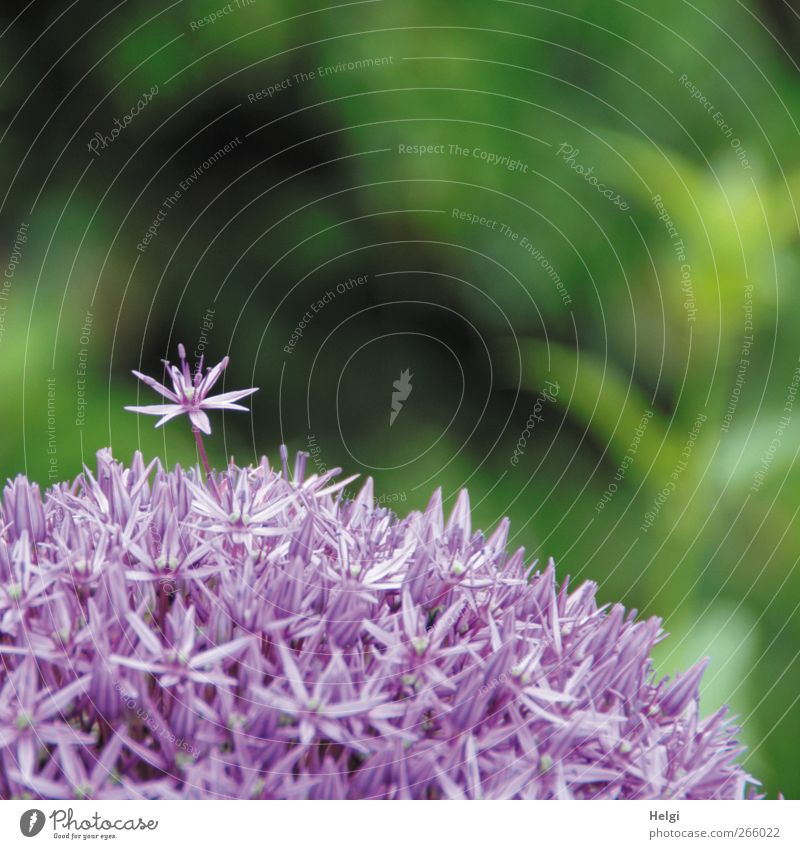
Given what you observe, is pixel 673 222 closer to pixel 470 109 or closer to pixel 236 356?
pixel 470 109

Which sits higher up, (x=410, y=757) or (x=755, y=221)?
(x=755, y=221)

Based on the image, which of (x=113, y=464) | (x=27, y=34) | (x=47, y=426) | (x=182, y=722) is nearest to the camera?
(x=182, y=722)

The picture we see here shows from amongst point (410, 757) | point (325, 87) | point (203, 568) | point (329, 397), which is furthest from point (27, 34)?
point (410, 757)
